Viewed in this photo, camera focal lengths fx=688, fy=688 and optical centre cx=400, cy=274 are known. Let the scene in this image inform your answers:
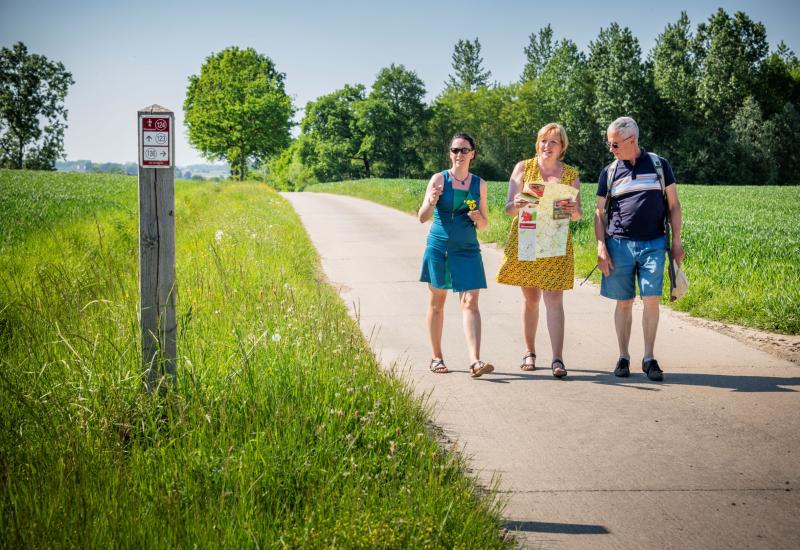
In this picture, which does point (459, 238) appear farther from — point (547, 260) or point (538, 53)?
point (538, 53)

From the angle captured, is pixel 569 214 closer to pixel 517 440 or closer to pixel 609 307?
pixel 517 440

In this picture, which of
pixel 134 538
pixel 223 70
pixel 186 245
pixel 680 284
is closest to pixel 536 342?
pixel 680 284

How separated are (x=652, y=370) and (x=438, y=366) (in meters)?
1.79

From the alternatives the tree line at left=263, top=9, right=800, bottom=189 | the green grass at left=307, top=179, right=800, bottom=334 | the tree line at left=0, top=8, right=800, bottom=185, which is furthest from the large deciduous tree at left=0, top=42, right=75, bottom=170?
the green grass at left=307, top=179, right=800, bottom=334

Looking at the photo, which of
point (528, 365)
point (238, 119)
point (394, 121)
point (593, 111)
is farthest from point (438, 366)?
point (394, 121)

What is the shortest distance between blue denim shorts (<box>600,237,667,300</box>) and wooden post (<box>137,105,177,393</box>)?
11.8ft

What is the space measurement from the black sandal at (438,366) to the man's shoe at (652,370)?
1680 mm

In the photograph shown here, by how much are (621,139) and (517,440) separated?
8.96 ft

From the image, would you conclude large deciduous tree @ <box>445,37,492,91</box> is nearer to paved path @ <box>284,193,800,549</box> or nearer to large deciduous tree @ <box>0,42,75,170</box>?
large deciduous tree @ <box>0,42,75,170</box>

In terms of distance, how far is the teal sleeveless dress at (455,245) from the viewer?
5879 mm

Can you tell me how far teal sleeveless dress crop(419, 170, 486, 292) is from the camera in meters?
5.88

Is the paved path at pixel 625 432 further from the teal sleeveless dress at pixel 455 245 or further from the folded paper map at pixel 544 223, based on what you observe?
the folded paper map at pixel 544 223

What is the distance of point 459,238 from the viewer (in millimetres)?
5918

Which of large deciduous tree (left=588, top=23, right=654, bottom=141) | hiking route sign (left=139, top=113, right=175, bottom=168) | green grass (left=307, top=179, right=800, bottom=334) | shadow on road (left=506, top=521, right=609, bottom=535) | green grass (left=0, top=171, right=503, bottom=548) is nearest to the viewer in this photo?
green grass (left=0, top=171, right=503, bottom=548)
